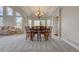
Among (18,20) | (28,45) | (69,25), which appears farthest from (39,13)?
(69,25)

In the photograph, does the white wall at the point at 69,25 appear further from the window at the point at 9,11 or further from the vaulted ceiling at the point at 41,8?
the window at the point at 9,11

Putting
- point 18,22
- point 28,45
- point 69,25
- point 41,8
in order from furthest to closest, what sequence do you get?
point 69,25
point 18,22
point 28,45
point 41,8

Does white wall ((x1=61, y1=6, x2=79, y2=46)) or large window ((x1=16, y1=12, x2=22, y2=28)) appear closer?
large window ((x1=16, y1=12, x2=22, y2=28))

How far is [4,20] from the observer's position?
409 centimetres

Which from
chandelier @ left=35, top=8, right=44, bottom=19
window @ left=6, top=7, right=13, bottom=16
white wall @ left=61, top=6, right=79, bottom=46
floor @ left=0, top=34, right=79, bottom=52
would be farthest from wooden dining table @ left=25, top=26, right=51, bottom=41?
window @ left=6, top=7, right=13, bottom=16

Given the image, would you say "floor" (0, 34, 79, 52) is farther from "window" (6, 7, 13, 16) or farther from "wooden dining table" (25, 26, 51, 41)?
"window" (6, 7, 13, 16)

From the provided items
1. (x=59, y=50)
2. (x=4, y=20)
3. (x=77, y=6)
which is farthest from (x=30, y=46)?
(x=77, y=6)

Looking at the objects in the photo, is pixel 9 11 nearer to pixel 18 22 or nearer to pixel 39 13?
pixel 18 22

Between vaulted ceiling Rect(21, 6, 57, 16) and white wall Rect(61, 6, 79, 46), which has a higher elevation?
vaulted ceiling Rect(21, 6, 57, 16)

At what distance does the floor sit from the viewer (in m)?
3.91

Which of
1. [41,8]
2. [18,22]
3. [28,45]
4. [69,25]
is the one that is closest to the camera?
[41,8]

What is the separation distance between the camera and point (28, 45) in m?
4.07

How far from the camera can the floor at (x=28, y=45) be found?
3914 millimetres
